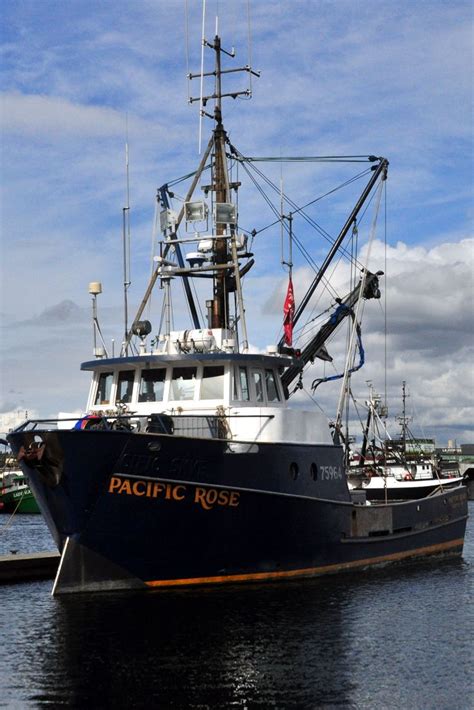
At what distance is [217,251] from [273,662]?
13.5m

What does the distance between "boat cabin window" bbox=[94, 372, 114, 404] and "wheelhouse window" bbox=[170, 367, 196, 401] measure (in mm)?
1876

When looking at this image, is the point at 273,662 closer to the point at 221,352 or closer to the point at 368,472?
the point at 221,352

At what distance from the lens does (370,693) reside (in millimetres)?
14562

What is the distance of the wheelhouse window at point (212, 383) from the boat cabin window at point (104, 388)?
104 inches

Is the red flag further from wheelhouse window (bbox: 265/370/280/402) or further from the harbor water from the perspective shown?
the harbor water

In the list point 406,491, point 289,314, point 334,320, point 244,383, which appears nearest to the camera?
point 244,383

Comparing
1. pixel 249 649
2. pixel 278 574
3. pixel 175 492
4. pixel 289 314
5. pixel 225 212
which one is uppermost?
pixel 225 212

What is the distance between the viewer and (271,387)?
2488 cm

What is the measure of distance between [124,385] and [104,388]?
2.19 ft

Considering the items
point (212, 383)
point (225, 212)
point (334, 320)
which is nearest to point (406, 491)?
point (334, 320)

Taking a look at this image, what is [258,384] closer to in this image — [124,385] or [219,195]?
[124,385]

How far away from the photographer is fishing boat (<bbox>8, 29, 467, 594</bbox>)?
20078 millimetres

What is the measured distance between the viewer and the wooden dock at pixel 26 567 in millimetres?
25763

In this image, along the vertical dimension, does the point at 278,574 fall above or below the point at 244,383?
below
